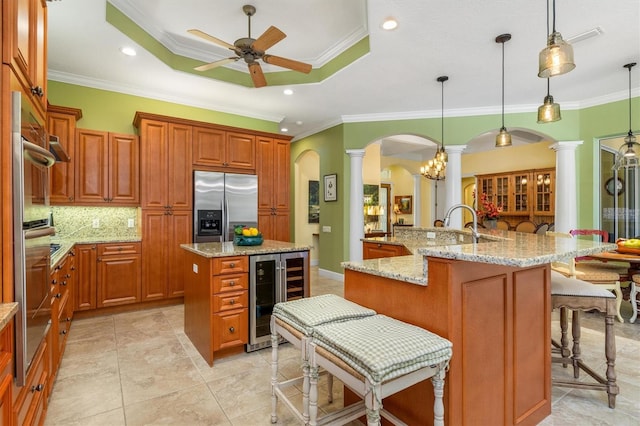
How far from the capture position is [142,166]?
3996 millimetres

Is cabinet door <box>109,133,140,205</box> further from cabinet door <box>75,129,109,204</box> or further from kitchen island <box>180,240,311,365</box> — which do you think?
kitchen island <box>180,240,311,365</box>

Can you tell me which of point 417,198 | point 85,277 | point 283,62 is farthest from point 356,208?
point 417,198

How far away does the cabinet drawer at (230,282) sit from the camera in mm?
2654

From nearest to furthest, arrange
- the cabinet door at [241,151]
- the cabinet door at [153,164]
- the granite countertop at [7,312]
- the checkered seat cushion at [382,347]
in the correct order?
the granite countertop at [7,312] → the checkered seat cushion at [382,347] → the cabinet door at [153,164] → the cabinet door at [241,151]

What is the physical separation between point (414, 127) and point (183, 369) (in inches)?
193

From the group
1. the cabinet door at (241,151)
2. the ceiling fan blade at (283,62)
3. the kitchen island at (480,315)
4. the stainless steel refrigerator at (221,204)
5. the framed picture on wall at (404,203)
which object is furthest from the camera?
the framed picture on wall at (404,203)

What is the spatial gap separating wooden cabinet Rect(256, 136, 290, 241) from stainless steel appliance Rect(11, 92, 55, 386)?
325cm

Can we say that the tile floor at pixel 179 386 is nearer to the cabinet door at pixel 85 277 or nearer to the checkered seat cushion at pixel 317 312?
the cabinet door at pixel 85 277

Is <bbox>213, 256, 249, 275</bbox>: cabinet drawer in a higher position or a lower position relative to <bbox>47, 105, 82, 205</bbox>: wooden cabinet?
lower

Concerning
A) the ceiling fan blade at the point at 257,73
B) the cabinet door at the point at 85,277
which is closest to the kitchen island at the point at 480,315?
the ceiling fan blade at the point at 257,73

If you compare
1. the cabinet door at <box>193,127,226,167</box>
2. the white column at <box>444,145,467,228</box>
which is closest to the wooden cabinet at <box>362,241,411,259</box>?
the white column at <box>444,145,467,228</box>

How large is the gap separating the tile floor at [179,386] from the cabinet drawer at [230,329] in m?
0.16

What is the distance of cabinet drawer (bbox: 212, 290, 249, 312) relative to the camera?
266cm

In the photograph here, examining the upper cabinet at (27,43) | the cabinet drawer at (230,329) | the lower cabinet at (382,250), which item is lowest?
the cabinet drawer at (230,329)
